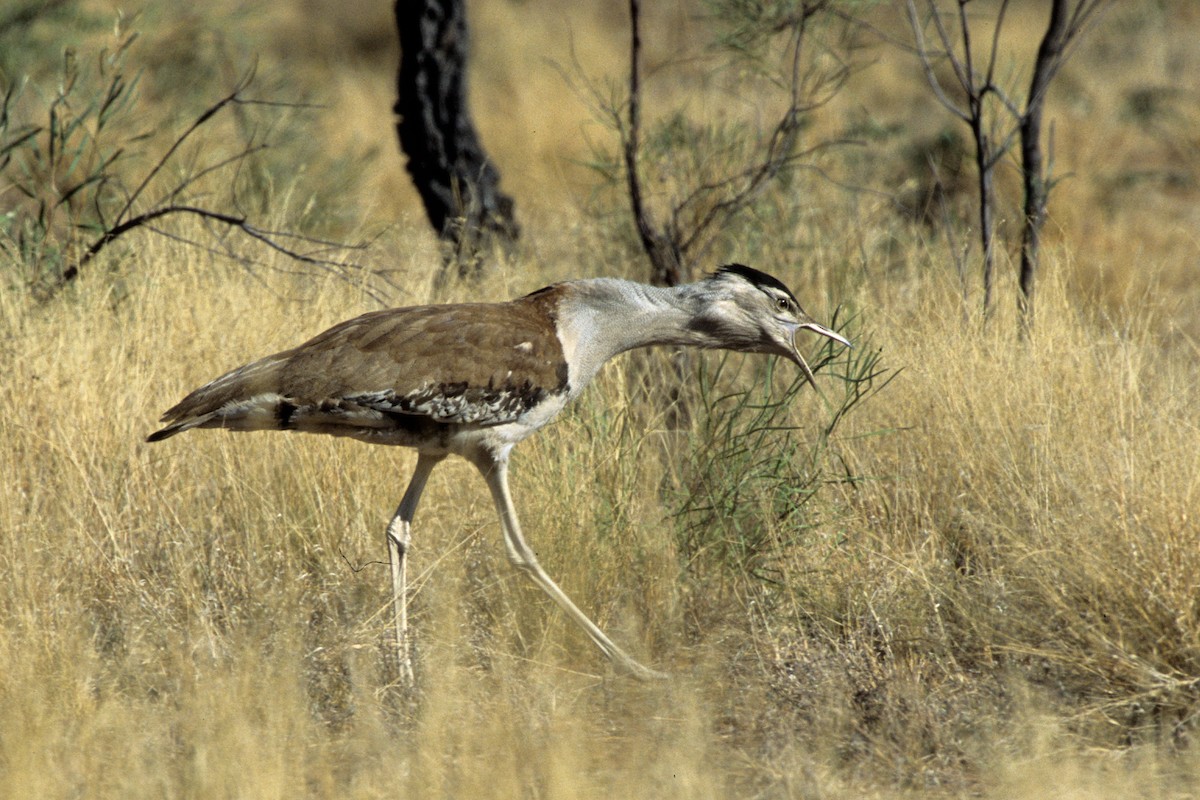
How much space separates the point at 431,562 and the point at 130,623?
3.49 feet

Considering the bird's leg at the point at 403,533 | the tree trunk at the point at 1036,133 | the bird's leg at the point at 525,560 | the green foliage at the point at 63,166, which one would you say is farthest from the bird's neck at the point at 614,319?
the green foliage at the point at 63,166

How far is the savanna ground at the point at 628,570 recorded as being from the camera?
12.7ft

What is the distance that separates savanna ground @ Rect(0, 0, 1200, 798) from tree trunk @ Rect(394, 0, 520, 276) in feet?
4.18

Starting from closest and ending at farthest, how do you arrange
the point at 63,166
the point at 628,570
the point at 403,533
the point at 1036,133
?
the point at 403,533 < the point at 628,570 < the point at 1036,133 < the point at 63,166

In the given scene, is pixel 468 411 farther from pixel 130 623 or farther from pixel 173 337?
pixel 173 337

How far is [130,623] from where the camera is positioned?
4680mm

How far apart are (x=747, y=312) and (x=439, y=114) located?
167 inches

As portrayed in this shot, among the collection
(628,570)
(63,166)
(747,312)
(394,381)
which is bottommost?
(628,570)

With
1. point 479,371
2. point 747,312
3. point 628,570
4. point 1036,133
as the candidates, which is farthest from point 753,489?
point 1036,133

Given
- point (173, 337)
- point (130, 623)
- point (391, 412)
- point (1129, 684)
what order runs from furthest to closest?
point (173, 337) → point (130, 623) → point (391, 412) → point (1129, 684)

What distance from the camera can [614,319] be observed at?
4590 mm

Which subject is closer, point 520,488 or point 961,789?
point 961,789

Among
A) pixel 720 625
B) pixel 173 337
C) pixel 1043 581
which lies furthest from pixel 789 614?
pixel 173 337

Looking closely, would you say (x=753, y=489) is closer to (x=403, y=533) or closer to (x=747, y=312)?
(x=747, y=312)
